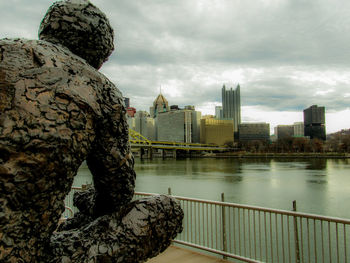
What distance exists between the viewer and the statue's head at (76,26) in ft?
4.65

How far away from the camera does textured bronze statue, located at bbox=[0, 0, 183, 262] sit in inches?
37.5

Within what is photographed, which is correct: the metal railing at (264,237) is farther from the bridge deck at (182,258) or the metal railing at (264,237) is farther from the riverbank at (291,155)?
the riverbank at (291,155)

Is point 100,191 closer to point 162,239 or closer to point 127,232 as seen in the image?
point 127,232

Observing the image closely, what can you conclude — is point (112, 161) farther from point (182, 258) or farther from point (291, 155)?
point (291, 155)

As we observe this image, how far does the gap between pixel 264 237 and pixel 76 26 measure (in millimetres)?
7160

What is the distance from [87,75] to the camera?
124cm

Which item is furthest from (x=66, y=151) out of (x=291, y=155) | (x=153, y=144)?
(x=153, y=144)

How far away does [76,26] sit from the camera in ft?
4.68

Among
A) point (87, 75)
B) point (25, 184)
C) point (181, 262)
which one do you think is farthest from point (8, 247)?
point (181, 262)

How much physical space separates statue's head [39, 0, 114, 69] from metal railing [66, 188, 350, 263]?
7.80 ft

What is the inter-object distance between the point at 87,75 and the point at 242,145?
72.7 m

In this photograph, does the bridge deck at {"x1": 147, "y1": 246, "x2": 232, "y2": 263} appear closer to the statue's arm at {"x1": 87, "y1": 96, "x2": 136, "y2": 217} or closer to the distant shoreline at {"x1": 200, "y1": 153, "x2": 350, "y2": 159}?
the statue's arm at {"x1": 87, "y1": 96, "x2": 136, "y2": 217}

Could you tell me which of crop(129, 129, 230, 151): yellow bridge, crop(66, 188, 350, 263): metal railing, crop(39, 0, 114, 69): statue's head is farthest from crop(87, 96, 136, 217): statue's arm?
crop(129, 129, 230, 151): yellow bridge

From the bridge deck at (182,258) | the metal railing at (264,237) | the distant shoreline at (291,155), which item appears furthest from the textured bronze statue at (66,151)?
the distant shoreline at (291,155)
